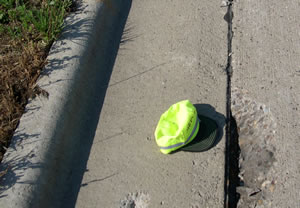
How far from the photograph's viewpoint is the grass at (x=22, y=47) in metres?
2.69

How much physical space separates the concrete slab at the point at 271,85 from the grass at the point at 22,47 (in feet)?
5.43

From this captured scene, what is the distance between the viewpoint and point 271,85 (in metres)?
2.73

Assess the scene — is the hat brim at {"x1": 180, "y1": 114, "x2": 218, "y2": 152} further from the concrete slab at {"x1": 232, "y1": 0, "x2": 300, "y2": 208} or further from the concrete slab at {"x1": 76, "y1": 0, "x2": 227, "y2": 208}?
the concrete slab at {"x1": 232, "y1": 0, "x2": 300, "y2": 208}

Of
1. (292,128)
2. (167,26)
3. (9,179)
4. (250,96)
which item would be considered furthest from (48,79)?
(292,128)

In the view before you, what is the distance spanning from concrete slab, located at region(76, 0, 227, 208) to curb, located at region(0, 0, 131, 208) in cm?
10

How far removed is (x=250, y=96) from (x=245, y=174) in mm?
646

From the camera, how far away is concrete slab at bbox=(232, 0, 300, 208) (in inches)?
91.2

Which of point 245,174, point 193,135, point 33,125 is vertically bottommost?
point 245,174

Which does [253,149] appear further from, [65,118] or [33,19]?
[33,19]

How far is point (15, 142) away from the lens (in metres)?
2.51

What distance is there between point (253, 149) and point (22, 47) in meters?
2.19

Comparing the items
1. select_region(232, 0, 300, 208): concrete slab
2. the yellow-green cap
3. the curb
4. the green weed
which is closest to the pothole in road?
select_region(232, 0, 300, 208): concrete slab

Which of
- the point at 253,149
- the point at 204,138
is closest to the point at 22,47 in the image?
the point at 204,138

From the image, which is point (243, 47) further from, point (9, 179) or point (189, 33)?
point (9, 179)
